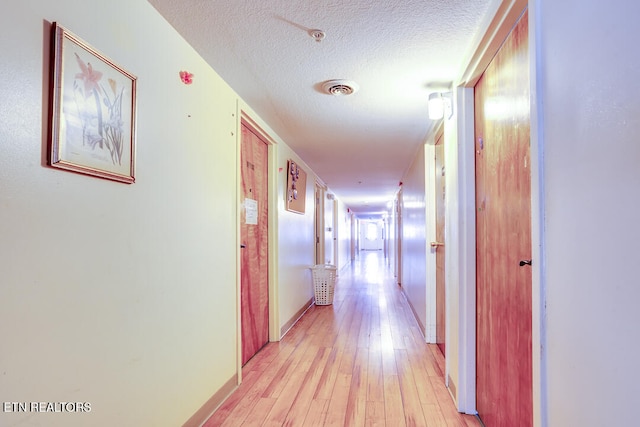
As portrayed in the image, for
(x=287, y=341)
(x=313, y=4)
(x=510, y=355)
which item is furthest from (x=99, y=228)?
(x=287, y=341)

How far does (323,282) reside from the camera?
5.12 meters

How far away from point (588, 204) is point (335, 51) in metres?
1.46

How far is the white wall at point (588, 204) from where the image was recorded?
0.70 metres

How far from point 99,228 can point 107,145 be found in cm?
29

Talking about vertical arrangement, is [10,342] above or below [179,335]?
above

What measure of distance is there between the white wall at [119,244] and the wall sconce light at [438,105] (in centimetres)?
135

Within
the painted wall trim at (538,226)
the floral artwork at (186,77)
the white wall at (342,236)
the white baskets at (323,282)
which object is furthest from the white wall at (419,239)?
the white wall at (342,236)

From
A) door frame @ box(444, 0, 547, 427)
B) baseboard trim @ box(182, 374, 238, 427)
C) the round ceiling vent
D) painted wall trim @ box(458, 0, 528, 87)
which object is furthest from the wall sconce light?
baseboard trim @ box(182, 374, 238, 427)

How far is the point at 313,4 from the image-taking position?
1491 millimetres

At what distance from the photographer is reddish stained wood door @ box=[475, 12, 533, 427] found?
1.35 meters

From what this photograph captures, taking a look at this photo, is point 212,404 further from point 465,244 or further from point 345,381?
point 465,244

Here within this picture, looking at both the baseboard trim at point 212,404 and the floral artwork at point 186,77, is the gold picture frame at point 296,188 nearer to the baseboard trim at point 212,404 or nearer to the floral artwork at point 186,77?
the baseboard trim at point 212,404

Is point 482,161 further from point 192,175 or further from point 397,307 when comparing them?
point 397,307

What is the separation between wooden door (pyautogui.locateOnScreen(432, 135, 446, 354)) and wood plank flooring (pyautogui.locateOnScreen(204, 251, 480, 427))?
0.21 metres
